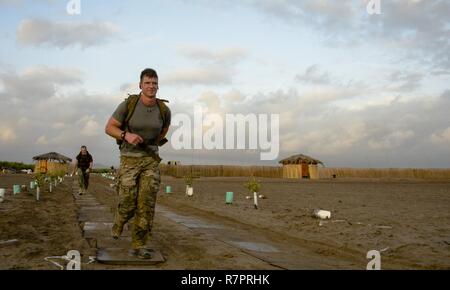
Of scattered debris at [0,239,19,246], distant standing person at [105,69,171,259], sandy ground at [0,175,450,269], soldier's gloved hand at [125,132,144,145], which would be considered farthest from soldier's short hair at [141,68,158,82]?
scattered debris at [0,239,19,246]

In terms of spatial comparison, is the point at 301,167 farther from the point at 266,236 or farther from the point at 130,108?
the point at 130,108

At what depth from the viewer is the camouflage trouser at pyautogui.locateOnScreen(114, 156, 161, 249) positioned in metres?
4.75

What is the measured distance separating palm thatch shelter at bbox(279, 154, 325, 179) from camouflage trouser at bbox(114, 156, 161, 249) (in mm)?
55058

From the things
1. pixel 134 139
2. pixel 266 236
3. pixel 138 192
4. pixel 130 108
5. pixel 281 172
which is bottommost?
pixel 266 236

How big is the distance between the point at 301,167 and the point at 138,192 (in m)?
55.1

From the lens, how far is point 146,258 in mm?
4457

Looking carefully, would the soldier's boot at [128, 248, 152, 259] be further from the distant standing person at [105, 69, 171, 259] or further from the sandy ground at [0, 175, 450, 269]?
the sandy ground at [0, 175, 450, 269]

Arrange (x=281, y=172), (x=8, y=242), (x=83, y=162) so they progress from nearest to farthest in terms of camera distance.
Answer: (x=8, y=242) < (x=83, y=162) < (x=281, y=172)

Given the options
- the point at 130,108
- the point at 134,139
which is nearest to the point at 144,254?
the point at 134,139

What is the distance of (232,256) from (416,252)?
9.95 feet

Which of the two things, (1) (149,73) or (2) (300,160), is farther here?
(2) (300,160)

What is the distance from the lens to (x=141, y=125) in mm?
4840
